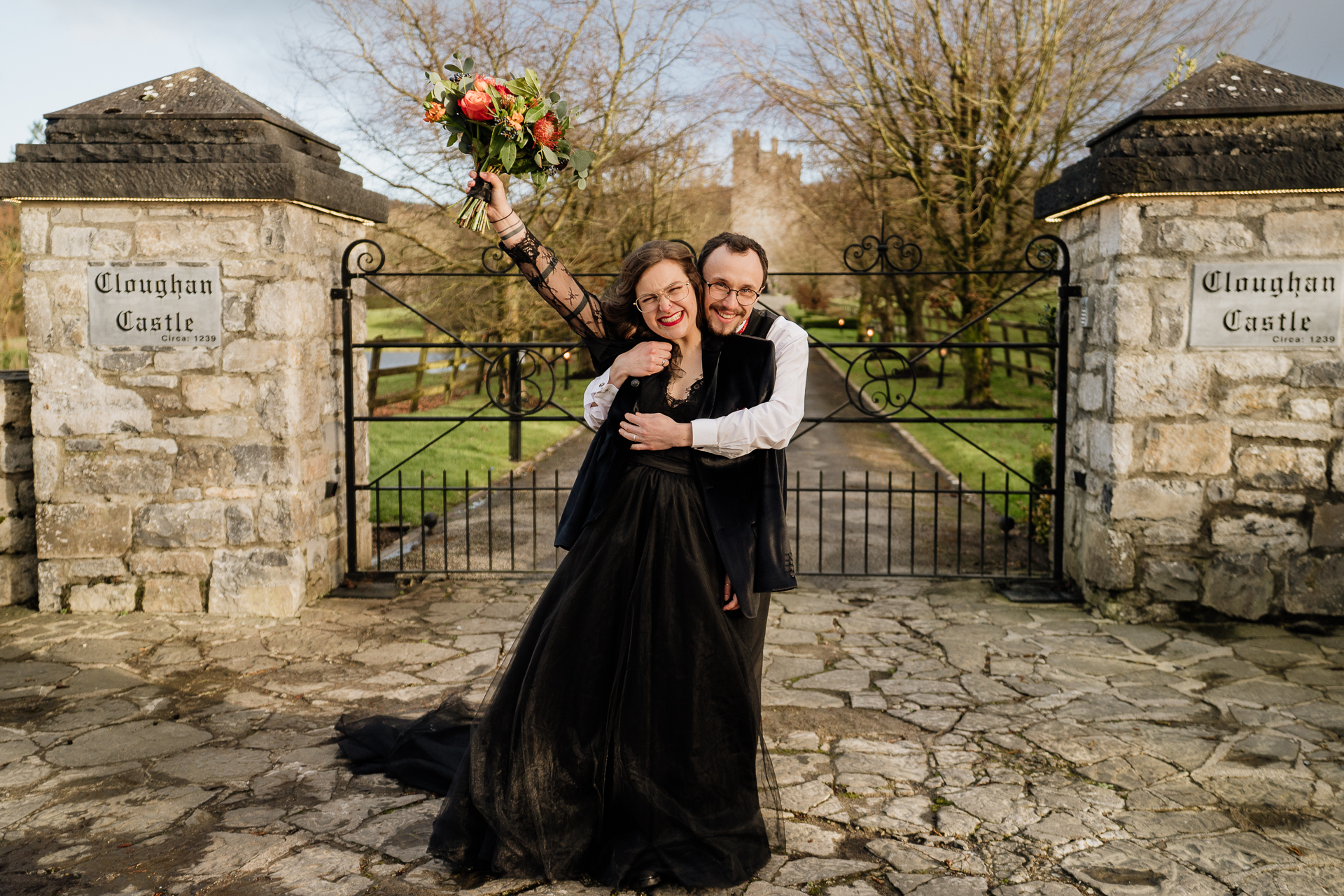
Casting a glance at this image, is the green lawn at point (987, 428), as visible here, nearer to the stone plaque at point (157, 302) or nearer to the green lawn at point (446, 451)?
the stone plaque at point (157, 302)

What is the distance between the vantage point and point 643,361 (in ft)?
9.21

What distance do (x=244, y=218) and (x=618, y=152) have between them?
7082 mm

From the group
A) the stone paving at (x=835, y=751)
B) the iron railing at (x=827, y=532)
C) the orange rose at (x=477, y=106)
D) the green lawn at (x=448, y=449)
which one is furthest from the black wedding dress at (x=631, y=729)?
the green lawn at (x=448, y=449)

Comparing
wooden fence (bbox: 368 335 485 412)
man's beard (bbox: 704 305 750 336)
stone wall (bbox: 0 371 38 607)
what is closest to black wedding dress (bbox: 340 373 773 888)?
man's beard (bbox: 704 305 750 336)

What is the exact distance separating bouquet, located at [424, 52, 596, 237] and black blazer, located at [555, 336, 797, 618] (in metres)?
0.65

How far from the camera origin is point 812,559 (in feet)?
22.5

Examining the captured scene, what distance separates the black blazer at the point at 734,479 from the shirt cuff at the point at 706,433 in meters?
0.08

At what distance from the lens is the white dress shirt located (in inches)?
106

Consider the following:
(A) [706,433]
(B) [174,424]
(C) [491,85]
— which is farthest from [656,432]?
(B) [174,424]

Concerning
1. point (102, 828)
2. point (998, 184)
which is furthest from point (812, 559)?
point (998, 184)

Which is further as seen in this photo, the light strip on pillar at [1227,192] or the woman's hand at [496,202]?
the light strip on pillar at [1227,192]

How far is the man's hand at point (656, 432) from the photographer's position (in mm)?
2727

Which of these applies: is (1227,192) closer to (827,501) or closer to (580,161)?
(580,161)

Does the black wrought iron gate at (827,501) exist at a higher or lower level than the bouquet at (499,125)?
lower
